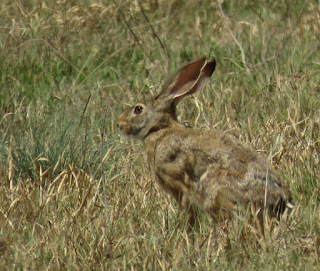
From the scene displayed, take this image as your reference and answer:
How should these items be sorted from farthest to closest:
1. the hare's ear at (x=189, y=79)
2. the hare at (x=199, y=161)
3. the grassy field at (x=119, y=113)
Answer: the hare's ear at (x=189, y=79)
the hare at (x=199, y=161)
the grassy field at (x=119, y=113)

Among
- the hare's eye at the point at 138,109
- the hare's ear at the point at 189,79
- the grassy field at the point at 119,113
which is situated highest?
the hare's ear at the point at 189,79

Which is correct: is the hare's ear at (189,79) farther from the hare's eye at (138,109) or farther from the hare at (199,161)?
the hare's eye at (138,109)

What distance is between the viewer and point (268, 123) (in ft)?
20.3

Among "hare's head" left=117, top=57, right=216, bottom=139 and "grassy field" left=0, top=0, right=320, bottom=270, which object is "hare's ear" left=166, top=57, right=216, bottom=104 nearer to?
"hare's head" left=117, top=57, right=216, bottom=139

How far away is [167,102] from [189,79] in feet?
0.64

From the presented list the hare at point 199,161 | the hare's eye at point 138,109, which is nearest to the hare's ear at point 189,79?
the hare at point 199,161

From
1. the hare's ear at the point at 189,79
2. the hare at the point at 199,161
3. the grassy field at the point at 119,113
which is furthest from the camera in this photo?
the hare's ear at the point at 189,79

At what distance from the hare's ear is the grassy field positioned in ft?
1.73

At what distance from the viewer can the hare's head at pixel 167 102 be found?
18.7 feet

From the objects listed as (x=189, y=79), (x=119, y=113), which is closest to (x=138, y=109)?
(x=189, y=79)

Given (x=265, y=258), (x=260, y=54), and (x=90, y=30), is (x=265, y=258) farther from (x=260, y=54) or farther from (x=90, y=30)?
(x=90, y=30)

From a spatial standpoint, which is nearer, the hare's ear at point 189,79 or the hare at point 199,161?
the hare at point 199,161

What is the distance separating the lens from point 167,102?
18.9 ft

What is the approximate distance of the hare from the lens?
4.89m
